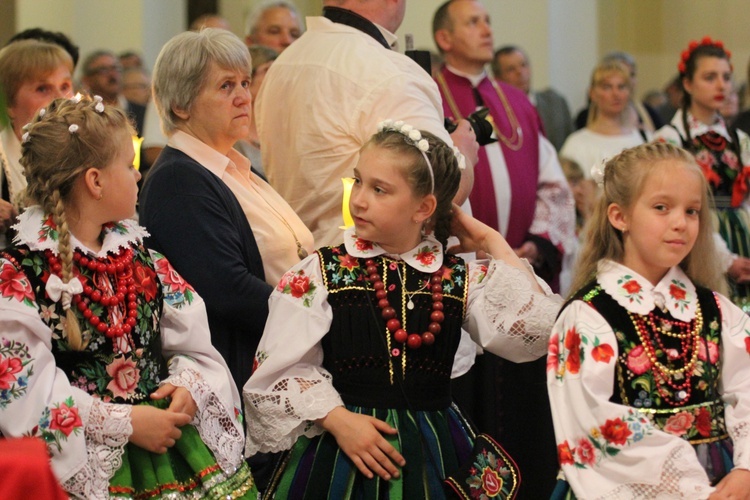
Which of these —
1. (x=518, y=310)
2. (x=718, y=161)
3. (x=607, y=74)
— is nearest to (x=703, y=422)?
(x=518, y=310)

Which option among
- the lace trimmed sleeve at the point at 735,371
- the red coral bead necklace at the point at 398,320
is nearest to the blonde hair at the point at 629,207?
the lace trimmed sleeve at the point at 735,371

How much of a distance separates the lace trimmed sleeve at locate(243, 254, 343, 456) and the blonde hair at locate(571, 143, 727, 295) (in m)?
0.62

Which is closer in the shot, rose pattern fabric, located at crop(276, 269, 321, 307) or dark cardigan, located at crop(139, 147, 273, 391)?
rose pattern fabric, located at crop(276, 269, 321, 307)

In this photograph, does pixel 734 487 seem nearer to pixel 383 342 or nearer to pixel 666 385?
pixel 666 385

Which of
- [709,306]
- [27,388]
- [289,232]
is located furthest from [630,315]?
[27,388]

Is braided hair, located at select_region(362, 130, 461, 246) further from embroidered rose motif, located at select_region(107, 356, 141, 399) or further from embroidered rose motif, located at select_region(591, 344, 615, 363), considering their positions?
embroidered rose motif, located at select_region(107, 356, 141, 399)

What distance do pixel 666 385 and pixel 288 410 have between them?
85 centimetres

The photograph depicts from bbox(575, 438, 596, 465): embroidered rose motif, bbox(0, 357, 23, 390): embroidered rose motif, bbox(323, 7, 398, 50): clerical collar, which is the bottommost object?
bbox(575, 438, 596, 465): embroidered rose motif

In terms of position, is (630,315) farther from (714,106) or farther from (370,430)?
(714,106)

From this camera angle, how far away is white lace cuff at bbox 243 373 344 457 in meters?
2.83

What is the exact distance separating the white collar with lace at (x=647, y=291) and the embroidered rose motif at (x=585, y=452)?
32 centimetres

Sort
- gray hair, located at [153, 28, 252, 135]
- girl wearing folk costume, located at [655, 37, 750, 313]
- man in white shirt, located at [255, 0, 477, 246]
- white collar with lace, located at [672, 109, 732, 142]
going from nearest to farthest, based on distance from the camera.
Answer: gray hair, located at [153, 28, 252, 135] → man in white shirt, located at [255, 0, 477, 246] → girl wearing folk costume, located at [655, 37, 750, 313] → white collar with lace, located at [672, 109, 732, 142]

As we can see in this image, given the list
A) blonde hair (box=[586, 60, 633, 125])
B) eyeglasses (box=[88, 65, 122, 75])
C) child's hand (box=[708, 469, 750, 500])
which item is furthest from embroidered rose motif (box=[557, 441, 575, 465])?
eyeglasses (box=[88, 65, 122, 75])

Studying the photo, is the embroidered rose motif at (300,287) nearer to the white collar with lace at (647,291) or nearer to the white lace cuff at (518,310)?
the white lace cuff at (518,310)
